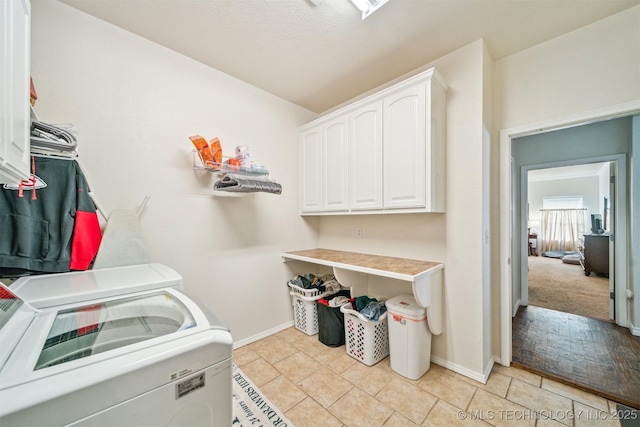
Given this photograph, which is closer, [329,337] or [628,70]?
[628,70]

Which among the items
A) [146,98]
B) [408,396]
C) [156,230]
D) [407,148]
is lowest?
[408,396]

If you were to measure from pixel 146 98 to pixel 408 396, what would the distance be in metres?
3.02

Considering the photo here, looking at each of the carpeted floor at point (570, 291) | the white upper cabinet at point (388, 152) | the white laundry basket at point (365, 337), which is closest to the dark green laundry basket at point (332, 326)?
the white laundry basket at point (365, 337)

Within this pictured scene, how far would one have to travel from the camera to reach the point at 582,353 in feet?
7.35

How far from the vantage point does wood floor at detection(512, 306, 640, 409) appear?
180 cm

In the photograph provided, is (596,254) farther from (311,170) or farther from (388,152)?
(311,170)

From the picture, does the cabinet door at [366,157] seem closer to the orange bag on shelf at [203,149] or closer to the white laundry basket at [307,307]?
the white laundry basket at [307,307]

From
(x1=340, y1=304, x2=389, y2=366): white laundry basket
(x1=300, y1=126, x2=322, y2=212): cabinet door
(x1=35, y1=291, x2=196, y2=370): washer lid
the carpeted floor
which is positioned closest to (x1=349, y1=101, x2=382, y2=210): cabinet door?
(x1=300, y1=126, x2=322, y2=212): cabinet door

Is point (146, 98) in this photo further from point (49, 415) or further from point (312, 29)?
point (49, 415)

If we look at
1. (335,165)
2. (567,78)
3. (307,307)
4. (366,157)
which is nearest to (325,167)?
(335,165)

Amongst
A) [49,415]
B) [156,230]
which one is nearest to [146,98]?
[156,230]

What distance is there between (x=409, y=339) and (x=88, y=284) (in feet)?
6.89

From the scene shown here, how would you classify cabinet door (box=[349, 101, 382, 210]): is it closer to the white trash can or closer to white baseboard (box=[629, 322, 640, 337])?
the white trash can

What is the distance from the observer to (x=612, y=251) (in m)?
2.89
